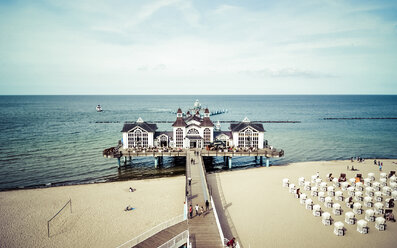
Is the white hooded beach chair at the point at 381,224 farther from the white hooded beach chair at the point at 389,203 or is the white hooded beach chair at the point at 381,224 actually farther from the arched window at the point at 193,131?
the arched window at the point at 193,131

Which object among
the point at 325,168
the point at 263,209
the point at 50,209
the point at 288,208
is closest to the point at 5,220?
the point at 50,209

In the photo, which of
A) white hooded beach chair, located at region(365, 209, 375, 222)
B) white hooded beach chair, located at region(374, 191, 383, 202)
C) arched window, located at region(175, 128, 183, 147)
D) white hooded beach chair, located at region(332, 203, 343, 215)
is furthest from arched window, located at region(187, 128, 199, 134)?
white hooded beach chair, located at region(365, 209, 375, 222)

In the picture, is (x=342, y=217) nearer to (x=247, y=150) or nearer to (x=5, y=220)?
(x=247, y=150)

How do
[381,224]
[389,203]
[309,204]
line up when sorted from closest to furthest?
[381,224], [309,204], [389,203]

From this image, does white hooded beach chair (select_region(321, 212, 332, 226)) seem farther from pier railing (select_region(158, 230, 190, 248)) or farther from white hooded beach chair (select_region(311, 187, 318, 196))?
pier railing (select_region(158, 230, 190, 248))

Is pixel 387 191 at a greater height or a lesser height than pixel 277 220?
greater

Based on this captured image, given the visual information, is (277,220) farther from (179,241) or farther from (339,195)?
(179,241)

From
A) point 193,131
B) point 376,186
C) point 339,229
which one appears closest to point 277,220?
point 339,229

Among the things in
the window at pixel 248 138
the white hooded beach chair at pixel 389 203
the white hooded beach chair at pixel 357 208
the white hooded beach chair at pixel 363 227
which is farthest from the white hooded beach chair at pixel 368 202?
the window at pixel 248 138
